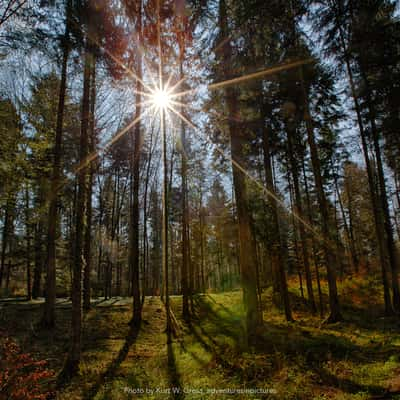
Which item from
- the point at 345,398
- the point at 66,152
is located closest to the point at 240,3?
the point at 345,398

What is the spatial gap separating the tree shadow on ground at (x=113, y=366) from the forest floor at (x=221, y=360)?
25mm

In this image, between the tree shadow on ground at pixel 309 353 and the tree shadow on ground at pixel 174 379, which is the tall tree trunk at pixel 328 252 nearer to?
the tree shadow on ground at pixel 309 353

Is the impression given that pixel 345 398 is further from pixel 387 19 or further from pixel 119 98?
pixel 387 19

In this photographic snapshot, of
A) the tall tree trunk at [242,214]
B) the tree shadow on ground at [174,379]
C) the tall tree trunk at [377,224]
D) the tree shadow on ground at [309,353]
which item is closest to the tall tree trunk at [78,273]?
the tree shadow on ground at [174,379]

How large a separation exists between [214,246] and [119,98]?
2545 centimetres

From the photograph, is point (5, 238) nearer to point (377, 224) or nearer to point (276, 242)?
point (276, 242)

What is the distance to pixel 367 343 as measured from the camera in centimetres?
694

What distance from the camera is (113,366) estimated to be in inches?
279

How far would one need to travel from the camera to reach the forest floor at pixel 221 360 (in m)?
4.57

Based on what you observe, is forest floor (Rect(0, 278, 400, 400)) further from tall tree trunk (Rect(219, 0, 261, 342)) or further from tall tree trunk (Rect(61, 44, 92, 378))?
tall tree trunk (Rect(219, 0, 261, 342))

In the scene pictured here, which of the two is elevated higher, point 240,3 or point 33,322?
point 240,3

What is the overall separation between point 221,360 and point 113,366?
10.0 feet

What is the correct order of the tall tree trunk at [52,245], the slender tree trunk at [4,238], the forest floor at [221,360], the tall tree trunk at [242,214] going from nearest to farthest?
the forest floor at [221,360] → the tall tree trunk at [242,214] → the tall tree trunk at [52,245] → the slender tree trunk at [4,238]

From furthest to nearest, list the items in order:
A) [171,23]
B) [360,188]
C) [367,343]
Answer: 1. [360,188]
2. [171,23]
3. [367,343]
